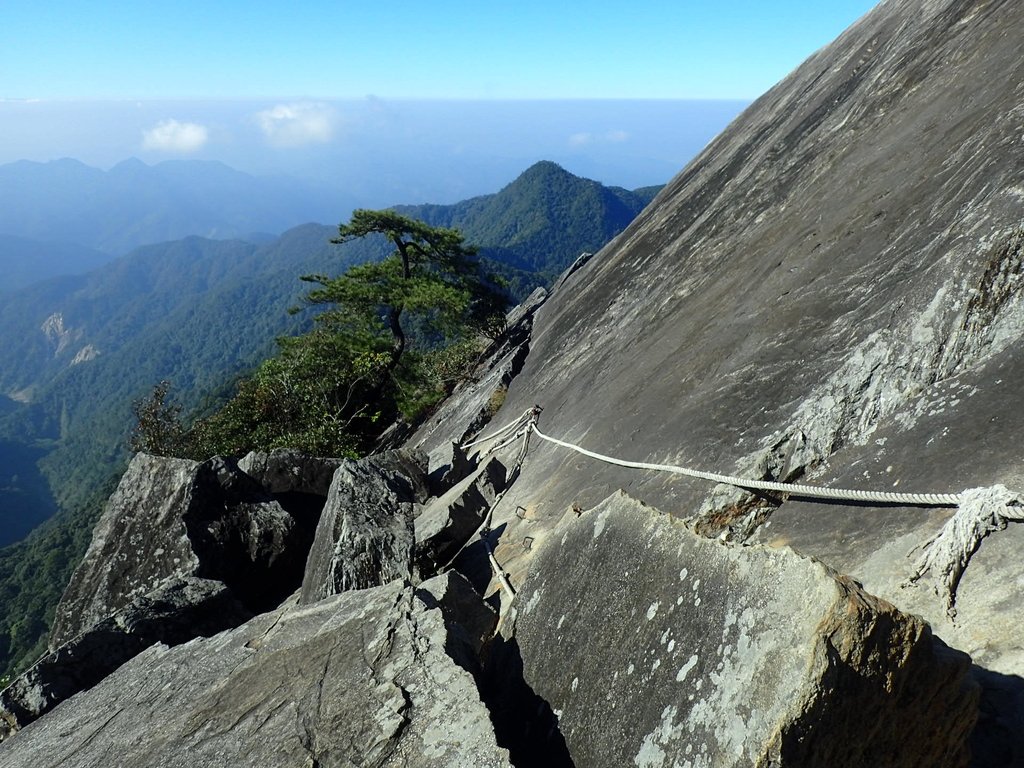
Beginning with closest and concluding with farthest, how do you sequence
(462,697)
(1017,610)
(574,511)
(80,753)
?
1. (462,697)
2. (1017,610)
3. (80,753)
4. (574,511)

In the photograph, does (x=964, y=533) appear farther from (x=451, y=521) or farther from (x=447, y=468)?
(x=447, y=468)

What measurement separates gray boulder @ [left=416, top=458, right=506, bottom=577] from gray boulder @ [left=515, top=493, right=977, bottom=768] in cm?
411

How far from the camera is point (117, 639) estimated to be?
665cm

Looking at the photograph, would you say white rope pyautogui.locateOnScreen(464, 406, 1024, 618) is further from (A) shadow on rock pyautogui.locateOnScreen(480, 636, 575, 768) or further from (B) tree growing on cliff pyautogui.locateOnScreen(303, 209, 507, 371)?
(B) tree growing on cliff pyautogui.locateOnScreen(303, 209, 507, 371)

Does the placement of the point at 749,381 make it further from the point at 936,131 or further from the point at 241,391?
the point at 241,391

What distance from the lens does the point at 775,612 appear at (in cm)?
301

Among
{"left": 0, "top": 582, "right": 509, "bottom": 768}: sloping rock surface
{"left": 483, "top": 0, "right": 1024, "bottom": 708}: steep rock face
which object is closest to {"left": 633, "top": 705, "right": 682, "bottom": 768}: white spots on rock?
{"left": 0, "top": 582, "right": 509, "bottom": 768}: sloping rock surface

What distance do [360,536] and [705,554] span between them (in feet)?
15.9

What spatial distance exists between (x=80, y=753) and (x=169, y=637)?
2.42 m

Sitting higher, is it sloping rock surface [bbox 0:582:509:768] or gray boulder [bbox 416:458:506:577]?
sloping rock surface [bbox 0:582:509:768]

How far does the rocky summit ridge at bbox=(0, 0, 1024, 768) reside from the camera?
10.3ft

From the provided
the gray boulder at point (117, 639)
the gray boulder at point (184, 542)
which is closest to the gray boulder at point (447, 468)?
the gray boulder at point (184, 542)

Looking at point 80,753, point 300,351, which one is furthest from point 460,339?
point 80,753

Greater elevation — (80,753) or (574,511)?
(80,753)
